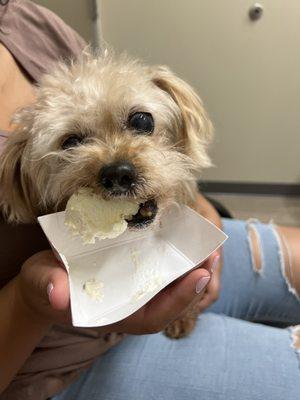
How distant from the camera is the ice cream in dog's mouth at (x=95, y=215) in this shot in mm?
627

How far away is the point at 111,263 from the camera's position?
26.3 inches

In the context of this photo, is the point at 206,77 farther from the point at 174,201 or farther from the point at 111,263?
the point at 111,263

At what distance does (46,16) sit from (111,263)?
0.64 meters

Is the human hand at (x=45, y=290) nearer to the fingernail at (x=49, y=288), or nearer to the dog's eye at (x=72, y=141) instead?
the fingernail at (x=49, y=288)

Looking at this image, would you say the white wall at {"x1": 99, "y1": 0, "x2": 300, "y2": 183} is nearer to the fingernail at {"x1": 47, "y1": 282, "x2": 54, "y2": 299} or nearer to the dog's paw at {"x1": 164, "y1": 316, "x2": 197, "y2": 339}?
the dog's paw at {"x1": 164, "y1": 316, "x2": 197, "y2": 339}

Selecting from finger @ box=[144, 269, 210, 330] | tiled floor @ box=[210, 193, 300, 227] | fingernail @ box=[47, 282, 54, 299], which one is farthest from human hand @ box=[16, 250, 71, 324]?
tiled floor @ box=[210, 193, 300, 227]

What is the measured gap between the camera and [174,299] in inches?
23.5

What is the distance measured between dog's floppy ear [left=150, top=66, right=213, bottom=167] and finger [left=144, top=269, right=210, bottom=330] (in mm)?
298

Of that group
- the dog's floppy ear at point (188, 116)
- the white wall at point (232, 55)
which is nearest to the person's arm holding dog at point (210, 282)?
the dog's floppy ear at point (188, 116)

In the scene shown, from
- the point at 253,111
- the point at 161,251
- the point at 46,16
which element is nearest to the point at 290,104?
the point at 253,111

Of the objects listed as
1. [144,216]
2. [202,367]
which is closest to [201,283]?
[144,216]

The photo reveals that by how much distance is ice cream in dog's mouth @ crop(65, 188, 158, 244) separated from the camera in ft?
2.06

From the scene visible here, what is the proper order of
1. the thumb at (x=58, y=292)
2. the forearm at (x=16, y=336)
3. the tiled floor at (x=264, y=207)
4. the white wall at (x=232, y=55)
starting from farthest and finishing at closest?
the tiled floor at (x=264, y=207), the white wall at (x=232, y=55), the forearm at (x=16, y=336), the thumb at (x=58, y=292)

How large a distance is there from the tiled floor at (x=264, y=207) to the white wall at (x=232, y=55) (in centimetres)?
24
